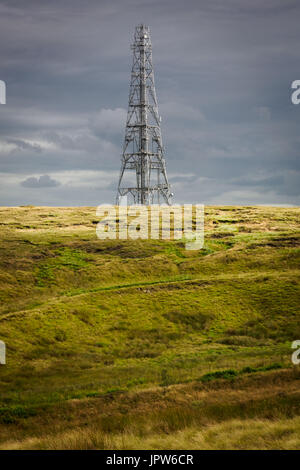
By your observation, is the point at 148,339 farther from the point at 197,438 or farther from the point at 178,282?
the point at 197,438

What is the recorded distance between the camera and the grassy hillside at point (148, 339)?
16906mm

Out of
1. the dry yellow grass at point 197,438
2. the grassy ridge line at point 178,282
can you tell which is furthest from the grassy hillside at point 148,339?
the grassy ridge line at point 178,282

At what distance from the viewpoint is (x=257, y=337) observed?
111 feet

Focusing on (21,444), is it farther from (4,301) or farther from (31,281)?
(31,281)

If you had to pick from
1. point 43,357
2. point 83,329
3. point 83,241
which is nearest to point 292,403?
point 43,357


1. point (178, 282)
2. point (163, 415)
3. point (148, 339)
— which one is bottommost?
point (148, 339)

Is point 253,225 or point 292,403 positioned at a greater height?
point 253,225

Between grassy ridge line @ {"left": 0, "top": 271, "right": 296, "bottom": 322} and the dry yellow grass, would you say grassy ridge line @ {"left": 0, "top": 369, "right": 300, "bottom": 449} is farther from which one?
grassy ridge line @ {"left": 0, "top": 271, "right": 296, "bottom": 322}

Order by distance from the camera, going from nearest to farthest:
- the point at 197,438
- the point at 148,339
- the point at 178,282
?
the point at 197,438 < the point at 148,339 < the point at 178,282

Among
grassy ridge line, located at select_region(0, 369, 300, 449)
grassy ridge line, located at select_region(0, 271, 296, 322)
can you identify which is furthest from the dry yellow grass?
grassy ridge line, located at select_region(0, 271, 296, 322)

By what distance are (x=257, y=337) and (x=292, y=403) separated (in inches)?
648

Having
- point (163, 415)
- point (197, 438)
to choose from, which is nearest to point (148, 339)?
point (163, 415)

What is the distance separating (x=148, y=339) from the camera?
34.2m

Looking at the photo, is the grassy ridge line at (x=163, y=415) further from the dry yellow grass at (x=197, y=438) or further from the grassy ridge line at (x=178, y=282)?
the grassy ridge line at (x=178, y=282)
